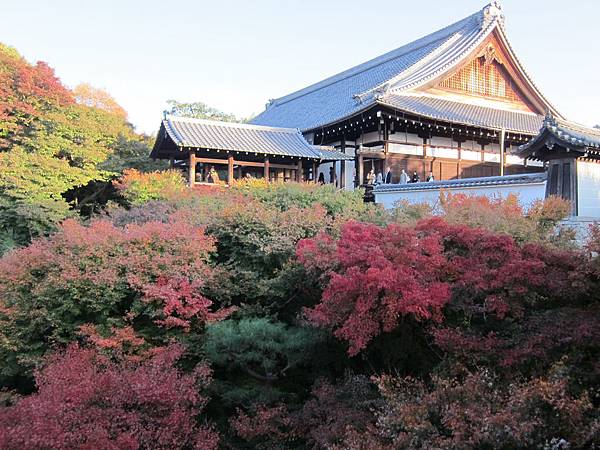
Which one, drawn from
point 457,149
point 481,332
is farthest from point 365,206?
point 457,149

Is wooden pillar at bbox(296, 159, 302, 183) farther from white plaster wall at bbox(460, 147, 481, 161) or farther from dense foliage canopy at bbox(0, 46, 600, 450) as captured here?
white plaster wall at bbox(460, 147, 481, 161)

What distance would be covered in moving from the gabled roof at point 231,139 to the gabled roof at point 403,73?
4.70ft

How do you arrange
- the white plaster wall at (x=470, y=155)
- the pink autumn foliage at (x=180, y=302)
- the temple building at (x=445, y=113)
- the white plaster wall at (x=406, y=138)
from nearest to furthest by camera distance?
the pink autumn foliage at (x=180, y=302) < the temple building at (x=445, y=113) < the white plaster wall at (x=406, y=138) < the white plaster wall at (x=470, y=155)

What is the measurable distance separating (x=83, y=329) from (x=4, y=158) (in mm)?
11064

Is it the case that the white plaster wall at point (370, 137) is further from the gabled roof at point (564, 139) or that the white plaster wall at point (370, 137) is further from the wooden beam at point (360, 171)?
the gabled roof at point (564, 139)

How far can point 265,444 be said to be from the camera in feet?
21.5

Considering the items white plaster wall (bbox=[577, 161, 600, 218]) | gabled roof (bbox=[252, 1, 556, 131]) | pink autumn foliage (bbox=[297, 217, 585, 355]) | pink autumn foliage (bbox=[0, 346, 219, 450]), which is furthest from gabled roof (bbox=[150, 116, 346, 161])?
pink autumn foliage (bbox=[297, 217, 585, 355])

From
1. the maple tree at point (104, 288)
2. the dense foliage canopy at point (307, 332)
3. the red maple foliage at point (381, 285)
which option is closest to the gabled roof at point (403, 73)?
the dense foliage canopy at point (307, 332)

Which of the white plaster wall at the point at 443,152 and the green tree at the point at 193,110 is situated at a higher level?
the green tree at the point at 193,110

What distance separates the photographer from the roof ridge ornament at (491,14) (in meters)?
21.1

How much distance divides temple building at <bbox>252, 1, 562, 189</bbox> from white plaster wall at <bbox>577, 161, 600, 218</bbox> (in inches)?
268

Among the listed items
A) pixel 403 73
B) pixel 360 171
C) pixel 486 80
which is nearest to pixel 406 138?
pixel 360 171

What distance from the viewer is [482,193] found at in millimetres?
12703

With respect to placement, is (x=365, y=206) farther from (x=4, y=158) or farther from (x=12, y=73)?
(x=12, y=73)
